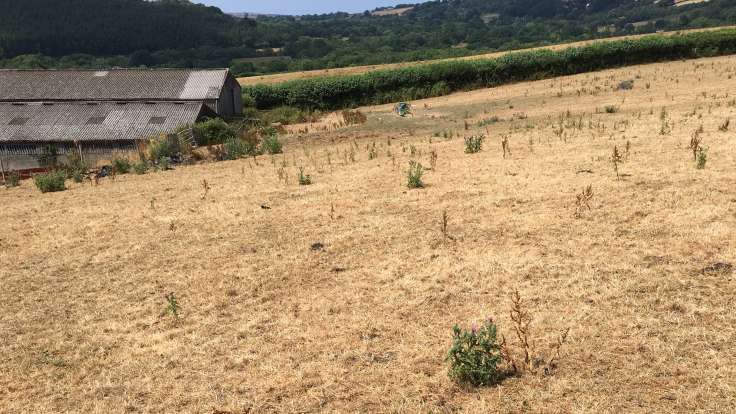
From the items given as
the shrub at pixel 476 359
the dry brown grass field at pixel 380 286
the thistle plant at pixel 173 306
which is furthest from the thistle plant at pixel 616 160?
the thistle plant at pixel 173 306

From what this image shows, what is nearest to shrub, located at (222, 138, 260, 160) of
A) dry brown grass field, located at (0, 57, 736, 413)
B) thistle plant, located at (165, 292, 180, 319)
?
dry brown grass field, located at (0, 57, 736, 413)

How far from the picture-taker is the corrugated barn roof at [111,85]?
38.0 meters

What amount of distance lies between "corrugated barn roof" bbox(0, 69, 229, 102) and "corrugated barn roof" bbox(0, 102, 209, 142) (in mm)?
7126

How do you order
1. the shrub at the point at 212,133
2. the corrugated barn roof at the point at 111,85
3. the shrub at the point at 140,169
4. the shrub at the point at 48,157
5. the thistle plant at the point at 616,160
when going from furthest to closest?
the corrugated barn roof at the point at 111,85 < the shrub at the point at 212,133 < the shrub at the point at 48,157 < the shrub at the point at 140,169 < the thistle plant at the point at 616,160

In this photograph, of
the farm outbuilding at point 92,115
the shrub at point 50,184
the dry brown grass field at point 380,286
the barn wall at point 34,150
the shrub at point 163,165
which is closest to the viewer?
the dry brown grass field at point 380,286

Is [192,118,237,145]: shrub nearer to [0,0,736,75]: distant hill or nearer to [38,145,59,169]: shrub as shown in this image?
[38,145,59,169]: shrub

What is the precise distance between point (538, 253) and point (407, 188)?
4.87 meters

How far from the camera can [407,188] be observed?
12.8 meters

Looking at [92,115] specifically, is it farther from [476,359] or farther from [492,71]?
[492,71]

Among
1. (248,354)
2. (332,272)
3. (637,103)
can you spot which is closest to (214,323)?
(248,354)

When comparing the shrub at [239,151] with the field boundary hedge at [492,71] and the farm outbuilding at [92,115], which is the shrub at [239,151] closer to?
the farm outbuilding at [92,115]

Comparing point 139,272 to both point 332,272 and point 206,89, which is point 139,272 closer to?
point 332,272

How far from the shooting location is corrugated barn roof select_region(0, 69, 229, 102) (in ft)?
125

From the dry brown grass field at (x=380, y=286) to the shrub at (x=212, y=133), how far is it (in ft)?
39.0
